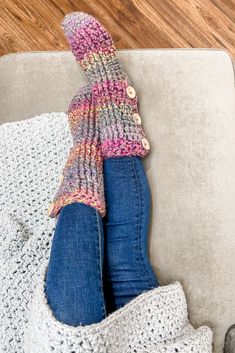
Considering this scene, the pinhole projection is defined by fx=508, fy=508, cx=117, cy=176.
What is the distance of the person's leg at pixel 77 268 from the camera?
74cm

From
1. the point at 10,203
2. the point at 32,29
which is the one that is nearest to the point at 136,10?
the point at 32,29

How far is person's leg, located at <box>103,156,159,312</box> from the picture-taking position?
81 centimetres

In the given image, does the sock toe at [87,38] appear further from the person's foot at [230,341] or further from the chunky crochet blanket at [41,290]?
the person's foot at [230,341]

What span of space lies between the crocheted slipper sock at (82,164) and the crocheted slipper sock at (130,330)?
0.12 meters

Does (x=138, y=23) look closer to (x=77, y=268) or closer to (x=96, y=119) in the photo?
(x=96, y=119)

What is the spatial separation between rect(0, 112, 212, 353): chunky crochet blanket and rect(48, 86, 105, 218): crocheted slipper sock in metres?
0.03

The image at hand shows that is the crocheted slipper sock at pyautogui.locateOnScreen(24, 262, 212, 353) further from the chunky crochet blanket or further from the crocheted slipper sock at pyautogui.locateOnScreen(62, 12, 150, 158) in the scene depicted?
the crocheted slipper sock at pyautogui.locateOnScreen(62, 12, 150, 158)

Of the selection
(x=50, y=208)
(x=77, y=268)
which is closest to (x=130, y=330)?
(x=77, y=268)

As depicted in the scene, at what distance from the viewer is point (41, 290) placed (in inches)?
29.9

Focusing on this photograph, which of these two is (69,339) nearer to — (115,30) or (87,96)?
(87,96)

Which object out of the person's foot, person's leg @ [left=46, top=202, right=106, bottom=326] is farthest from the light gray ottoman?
person's leg @ [left=46, top=202, right=106, bottom=326]

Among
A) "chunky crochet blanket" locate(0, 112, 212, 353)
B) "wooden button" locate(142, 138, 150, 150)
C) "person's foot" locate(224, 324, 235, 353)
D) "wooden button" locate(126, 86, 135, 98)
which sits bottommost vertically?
"chunky crochet blanket" locate(0, 112, 212, 353)

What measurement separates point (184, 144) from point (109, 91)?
0.18 metres

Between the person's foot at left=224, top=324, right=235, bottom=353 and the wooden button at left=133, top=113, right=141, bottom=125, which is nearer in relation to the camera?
the person's foot at left=224, top=324, right=235, bottom=353
